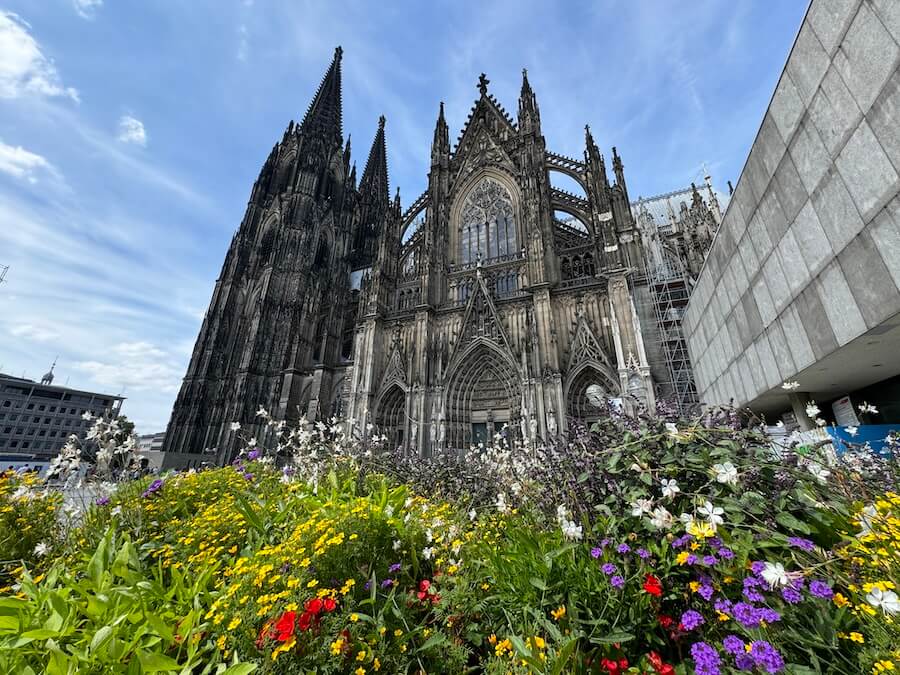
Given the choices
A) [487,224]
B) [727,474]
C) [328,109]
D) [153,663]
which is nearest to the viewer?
[153,663]

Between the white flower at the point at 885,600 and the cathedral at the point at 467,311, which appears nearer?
the white flower at the point at 885,600

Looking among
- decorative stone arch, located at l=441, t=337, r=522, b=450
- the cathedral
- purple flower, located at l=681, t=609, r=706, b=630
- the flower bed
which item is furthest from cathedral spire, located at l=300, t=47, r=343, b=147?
purple flower, located at l=681, t=609, r=706, b=630

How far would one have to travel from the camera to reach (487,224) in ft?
69.3

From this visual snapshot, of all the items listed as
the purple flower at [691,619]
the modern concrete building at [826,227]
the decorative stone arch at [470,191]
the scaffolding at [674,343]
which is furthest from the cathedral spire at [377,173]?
the purple flower at [691,619]

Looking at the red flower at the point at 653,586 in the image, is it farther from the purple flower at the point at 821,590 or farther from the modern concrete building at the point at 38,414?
the modern concrete building at the point at 38,414

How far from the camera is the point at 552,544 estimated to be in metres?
2.57

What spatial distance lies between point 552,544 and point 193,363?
1362 inches

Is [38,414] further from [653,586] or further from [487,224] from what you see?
[653,586]

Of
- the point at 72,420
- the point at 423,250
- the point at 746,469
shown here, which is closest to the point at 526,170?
the point at 423,250

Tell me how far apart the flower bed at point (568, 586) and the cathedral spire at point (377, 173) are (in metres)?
45.7

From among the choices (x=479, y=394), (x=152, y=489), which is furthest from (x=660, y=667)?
(x=479, y=394)

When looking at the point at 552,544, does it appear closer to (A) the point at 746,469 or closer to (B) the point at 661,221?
(A) the point at 746,469

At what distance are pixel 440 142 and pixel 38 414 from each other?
72.1 metres

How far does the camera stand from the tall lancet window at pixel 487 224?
2050cm
